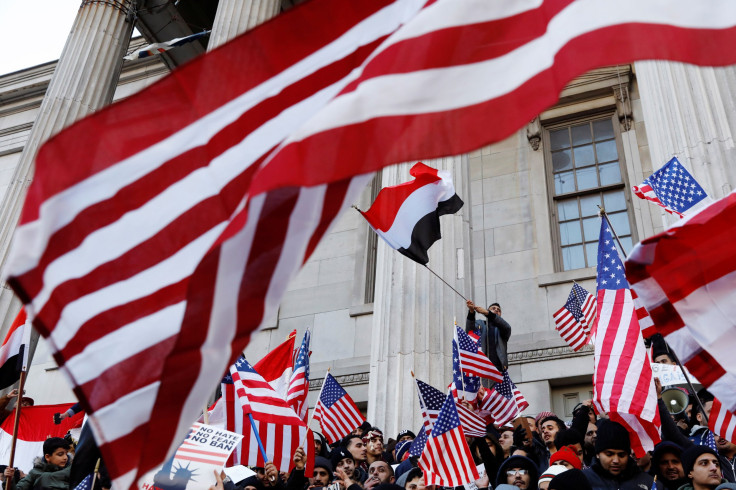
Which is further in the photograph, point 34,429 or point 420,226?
point 34,429

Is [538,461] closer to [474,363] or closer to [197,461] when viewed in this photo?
[474,363]

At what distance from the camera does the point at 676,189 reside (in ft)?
32.3

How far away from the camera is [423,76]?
3.71 m

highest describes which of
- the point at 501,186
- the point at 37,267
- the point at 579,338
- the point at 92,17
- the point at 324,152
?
the point at 92,17

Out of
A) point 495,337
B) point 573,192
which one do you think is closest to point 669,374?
point 495,337

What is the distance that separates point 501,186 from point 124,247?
56.8ft

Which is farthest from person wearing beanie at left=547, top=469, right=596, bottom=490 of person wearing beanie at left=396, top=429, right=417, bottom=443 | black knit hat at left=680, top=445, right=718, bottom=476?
person wearing beanie at left=396, top=429, right=417, bottom=443

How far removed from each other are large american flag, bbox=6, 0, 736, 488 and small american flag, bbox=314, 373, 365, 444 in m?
8.16

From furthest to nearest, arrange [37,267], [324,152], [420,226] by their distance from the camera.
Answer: [420,226], [37,267], [324,152]

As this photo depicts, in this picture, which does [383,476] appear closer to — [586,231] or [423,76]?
[423,76]

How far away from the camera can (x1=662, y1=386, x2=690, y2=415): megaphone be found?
9547mm

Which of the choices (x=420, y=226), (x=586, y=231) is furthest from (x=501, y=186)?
(x=420, y=226)

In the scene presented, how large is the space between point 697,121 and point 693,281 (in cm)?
798

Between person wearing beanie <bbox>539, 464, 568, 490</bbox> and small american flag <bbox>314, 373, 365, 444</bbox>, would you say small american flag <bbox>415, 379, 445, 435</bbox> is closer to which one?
person wearing beanie <bbox>539, 464, 568, 490</bbox>
